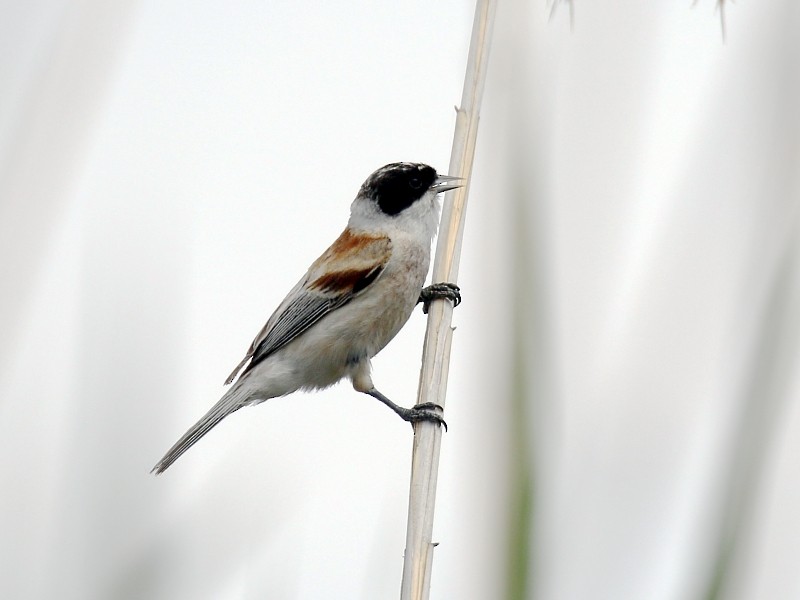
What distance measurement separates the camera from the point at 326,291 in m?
3.28

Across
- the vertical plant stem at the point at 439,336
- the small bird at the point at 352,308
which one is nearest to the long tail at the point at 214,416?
the small bird at the point at 352,308

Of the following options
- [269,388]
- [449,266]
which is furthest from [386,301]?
[449,266]

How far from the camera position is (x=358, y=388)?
3320 millimetres

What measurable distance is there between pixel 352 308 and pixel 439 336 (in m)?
1.02

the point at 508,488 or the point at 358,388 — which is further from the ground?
the point at 358,388

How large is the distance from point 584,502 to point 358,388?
7.61ft

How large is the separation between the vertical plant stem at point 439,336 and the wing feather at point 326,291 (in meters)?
0.73

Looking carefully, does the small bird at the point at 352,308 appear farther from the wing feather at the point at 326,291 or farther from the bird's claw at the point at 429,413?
the bird's claw at the point at 429,413

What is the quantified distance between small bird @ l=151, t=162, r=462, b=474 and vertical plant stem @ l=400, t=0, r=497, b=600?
0.69 meters

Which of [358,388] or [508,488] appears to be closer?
[508,488]

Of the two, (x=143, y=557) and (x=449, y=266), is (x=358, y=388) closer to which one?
(x=449, y=266)

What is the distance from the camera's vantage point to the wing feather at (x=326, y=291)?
3236 mm

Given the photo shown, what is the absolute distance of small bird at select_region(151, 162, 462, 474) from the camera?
3.18 metres

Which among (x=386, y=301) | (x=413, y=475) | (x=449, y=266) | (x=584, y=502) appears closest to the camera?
(x=584, y=502)
